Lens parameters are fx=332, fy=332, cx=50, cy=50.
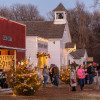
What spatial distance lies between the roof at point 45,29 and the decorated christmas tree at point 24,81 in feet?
79.7

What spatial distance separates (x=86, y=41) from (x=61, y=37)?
31.5 meters

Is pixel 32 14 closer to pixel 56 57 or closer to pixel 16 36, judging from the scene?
pixel 56 57

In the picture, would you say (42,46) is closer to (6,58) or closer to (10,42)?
(6,58)

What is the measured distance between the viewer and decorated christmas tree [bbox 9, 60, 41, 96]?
1758 cm

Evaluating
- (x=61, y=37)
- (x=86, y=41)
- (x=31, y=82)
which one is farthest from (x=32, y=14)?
(x=31, y=82)

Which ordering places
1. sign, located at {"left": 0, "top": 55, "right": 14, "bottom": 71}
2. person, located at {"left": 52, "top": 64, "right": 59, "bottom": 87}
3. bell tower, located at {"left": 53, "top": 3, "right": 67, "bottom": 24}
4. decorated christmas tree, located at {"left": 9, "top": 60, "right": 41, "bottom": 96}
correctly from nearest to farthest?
decorated christmas tree, located at {"left": 9, "top": 60, "right": 41, "bottom": 96}
sign, located at {"left": 0, "top": 55, "right": 14, "bottom": 71}
person, located at {"left": 52, "top": 64, "right": 59, "bottom": 87}
bell tower, located at {"left": 53, "top": 3, "right": 67, "bottom": 24}

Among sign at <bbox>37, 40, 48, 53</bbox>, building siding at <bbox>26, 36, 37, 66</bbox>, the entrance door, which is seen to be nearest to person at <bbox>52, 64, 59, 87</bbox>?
the entrance door

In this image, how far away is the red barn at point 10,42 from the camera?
2231 cm

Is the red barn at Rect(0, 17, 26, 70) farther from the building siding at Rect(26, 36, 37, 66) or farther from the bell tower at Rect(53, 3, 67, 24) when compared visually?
the bell tower at Rect(53, 3, 67, 24)

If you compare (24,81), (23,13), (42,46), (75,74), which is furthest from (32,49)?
(23,13)

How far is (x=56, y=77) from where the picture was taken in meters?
25.2

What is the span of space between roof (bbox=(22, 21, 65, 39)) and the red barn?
674 inches

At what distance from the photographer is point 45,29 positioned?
45.4 metres

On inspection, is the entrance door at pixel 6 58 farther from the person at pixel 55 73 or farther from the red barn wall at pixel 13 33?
the person at pixel 55 73
